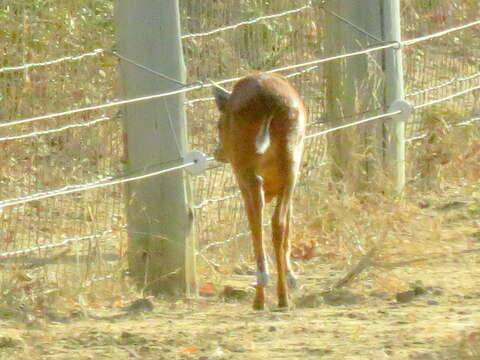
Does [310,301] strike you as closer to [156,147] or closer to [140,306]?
[140,306]

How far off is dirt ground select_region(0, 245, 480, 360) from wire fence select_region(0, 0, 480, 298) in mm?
607

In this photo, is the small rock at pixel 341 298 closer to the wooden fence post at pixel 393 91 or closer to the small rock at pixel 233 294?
the small rock at pixel 233 294

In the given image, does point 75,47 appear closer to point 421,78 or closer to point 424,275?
point 421,78

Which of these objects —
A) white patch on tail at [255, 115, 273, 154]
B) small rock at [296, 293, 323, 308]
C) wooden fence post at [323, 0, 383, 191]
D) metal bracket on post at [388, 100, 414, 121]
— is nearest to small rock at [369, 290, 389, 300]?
small rock at [296, 293, 323, 308]

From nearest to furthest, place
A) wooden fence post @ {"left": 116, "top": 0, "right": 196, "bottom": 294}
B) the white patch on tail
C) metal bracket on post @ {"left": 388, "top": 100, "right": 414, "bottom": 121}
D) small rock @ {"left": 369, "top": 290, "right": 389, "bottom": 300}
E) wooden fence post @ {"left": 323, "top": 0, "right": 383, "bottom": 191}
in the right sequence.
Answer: the white patch on tail < small rock @ {"left": 369, "top": 290, "right": 389, "bottom": 300} < wooden fence post @ {"left": 116, "top": 0, "right": 196, "bottom": 294} < wooden fence post @ {"left": 323, "top": 0, "right": 383, "bottom": 191} < metal bracket on post @ {"left": 388, "top": 100, "right": 414, "bottom": 121}

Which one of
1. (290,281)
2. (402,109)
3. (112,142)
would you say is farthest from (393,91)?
(290,281)

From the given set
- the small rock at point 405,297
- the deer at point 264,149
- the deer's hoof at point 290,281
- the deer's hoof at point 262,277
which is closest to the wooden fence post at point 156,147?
the deer at point 264,149

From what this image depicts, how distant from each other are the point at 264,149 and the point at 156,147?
31.4 inches

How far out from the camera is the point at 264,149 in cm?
560

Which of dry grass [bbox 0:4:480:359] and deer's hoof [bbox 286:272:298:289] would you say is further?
deer's hoof [bbox 286:272:298:289]

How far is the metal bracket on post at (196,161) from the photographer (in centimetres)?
622

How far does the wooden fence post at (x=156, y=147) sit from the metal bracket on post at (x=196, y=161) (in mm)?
52

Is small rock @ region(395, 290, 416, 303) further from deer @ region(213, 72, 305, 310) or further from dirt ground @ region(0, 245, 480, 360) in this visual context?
deer @ region(213, 72, 305, 310)

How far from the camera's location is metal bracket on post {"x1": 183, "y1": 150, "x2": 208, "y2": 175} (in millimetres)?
6223
